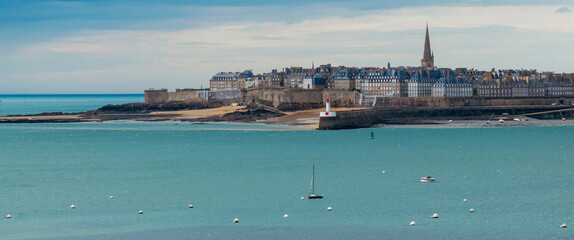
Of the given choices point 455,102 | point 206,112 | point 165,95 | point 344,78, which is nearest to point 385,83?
point 344,78

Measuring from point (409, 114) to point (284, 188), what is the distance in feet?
169

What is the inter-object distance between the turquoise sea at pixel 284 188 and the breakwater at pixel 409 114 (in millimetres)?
9967

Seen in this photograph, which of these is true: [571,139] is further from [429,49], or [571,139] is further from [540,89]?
[429,49]

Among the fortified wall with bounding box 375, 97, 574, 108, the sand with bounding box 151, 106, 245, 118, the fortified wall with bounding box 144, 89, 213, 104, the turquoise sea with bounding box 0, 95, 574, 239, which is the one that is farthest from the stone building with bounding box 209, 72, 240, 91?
the turquoise sea with bounding box 0, 95, 574, 239

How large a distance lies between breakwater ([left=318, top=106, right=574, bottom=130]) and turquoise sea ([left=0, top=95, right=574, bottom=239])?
32.7 feet

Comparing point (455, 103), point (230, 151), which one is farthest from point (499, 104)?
point (230, 151)

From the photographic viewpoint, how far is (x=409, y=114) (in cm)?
8350

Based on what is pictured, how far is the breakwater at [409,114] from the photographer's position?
7288 centimetres

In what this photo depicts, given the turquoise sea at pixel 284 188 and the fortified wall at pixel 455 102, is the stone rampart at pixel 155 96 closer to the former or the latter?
the fortified wall at pixel 455 102

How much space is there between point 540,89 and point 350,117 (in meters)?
46.7

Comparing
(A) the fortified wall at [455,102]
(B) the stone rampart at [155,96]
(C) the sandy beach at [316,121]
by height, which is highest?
(B) the stone rampart at [155,96]

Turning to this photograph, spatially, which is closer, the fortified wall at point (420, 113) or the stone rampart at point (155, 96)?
the fortified wall at point (420, 113)

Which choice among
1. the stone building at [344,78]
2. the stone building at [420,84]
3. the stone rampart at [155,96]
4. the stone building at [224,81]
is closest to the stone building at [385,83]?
the stone building at [420,84]

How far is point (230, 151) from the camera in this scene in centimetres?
5253
